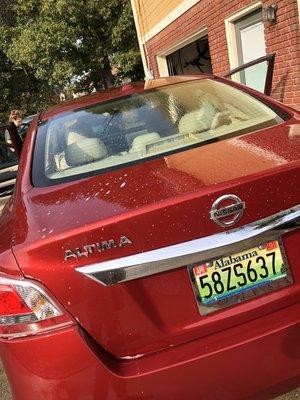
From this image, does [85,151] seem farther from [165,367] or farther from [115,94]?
[165,367]

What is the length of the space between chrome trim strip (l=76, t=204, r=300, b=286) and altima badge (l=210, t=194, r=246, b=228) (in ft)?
0.14

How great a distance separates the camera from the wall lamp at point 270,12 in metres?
6.96

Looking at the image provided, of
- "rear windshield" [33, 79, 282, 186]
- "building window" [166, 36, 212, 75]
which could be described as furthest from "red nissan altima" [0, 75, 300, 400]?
"building window" [166, 36, 212, 75]

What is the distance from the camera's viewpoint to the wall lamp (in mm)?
6961

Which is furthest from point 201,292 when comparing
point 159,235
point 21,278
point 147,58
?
point 147,58

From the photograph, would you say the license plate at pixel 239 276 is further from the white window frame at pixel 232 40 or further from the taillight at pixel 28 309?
the white window frame at pixel 232 40

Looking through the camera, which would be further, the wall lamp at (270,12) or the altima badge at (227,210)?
the wall lamp at (270,12)

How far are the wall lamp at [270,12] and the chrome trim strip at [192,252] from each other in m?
5.74

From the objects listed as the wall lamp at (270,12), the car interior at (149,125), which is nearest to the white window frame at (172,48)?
the wall lamp at (270,12)

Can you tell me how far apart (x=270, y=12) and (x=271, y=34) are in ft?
1.16

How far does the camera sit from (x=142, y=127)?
297 cm

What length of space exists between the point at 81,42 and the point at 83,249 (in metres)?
19.1

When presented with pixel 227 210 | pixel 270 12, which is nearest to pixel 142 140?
pixel 227 210

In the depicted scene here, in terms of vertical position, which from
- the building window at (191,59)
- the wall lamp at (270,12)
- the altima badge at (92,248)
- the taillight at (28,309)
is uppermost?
the wall lamp at (270,12)
